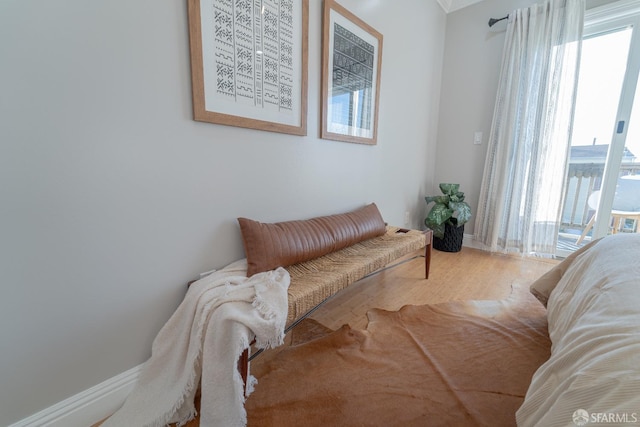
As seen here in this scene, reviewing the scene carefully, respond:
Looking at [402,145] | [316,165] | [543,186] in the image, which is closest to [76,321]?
[316,165]

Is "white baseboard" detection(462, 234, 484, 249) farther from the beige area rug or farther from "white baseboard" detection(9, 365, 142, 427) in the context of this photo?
"white baseboard" detection(9, 365, 142, 427)

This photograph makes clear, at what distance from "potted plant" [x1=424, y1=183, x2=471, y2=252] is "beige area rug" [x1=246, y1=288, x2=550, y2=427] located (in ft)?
3.89

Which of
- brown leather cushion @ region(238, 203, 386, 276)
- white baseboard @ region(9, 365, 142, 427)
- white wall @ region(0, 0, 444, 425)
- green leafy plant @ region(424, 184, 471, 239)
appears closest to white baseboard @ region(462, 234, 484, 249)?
green leafy plant @ region(424, 184, 471, 239)

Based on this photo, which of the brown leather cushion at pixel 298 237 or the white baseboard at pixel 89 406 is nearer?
the white baseboard at pixel 89 406

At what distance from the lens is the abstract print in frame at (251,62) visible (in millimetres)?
1143

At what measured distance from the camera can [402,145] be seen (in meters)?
2.66

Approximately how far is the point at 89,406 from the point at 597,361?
1565 millimetres

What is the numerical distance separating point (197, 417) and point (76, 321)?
0.57 metres

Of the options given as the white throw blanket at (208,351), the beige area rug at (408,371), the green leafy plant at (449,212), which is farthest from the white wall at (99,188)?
the green leafy plant at (449,212)

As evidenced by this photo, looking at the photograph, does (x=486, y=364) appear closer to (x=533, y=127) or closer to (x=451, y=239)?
(x=451, y=239)

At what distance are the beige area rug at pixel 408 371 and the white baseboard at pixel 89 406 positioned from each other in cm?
52

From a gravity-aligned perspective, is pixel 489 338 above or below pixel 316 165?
below

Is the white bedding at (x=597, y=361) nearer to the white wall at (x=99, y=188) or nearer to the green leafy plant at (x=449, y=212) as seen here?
the white wall at (x=99, y=188)

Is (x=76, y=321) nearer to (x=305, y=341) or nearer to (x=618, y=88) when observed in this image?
(x=305, y=341)
